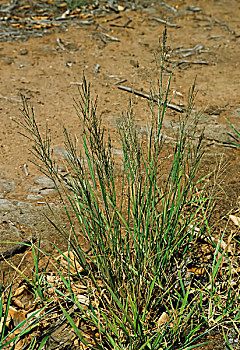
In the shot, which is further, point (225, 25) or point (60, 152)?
point (225, 25)

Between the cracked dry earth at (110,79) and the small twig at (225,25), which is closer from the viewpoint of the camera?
the cracked dry earth at (110,79)

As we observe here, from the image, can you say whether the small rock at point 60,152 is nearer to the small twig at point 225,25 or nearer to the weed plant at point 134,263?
the weed plant at point 134,263

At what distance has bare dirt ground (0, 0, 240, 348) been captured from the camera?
2.91m

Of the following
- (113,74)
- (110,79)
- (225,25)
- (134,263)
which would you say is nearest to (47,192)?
(134,263)

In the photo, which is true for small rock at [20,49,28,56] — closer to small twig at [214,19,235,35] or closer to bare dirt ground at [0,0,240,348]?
bare dirt ground at [0,0,240,348]

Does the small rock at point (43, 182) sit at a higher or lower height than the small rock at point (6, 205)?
lower

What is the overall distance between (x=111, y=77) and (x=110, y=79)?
0.04 meters

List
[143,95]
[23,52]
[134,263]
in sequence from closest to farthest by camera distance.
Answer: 1. [134,263]
2. [143,95]
3. [23,52]

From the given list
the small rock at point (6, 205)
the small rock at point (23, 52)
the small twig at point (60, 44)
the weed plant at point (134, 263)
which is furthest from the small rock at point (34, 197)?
the small twig at point (60, 44)

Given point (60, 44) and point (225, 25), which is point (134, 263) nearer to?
point (60, 44)

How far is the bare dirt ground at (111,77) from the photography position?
2.91 m

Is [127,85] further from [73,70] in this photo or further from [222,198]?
[222,198]

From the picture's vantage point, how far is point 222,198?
2.63 m

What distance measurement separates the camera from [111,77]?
4.18m
